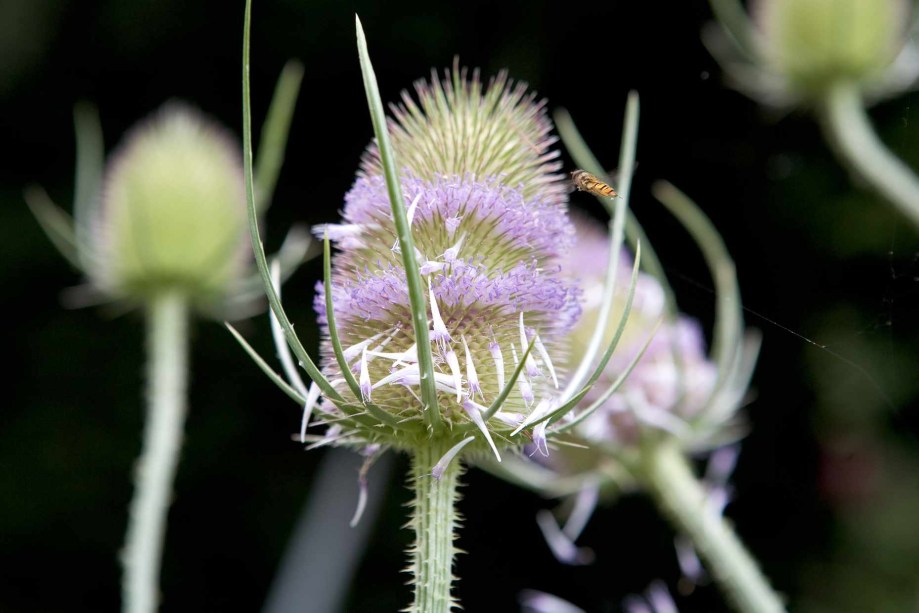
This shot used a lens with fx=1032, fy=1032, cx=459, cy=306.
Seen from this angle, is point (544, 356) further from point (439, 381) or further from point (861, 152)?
point (861, 152)

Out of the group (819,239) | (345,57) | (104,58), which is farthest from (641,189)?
(104,58)

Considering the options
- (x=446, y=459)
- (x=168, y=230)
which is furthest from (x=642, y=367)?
(x=168, y=230)

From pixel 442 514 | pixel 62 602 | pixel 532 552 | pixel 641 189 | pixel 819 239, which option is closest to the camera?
pixel 442 514

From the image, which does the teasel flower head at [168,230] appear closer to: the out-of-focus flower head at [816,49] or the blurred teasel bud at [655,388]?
the blurred teasel bud at [655,388]

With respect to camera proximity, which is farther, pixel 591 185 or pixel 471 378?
pixel 591 185

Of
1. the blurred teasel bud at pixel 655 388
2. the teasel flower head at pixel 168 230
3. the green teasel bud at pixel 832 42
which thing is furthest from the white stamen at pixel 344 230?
the green teasel bud at pixel 832 42

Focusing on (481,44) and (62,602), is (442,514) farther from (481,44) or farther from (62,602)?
(62,602)
